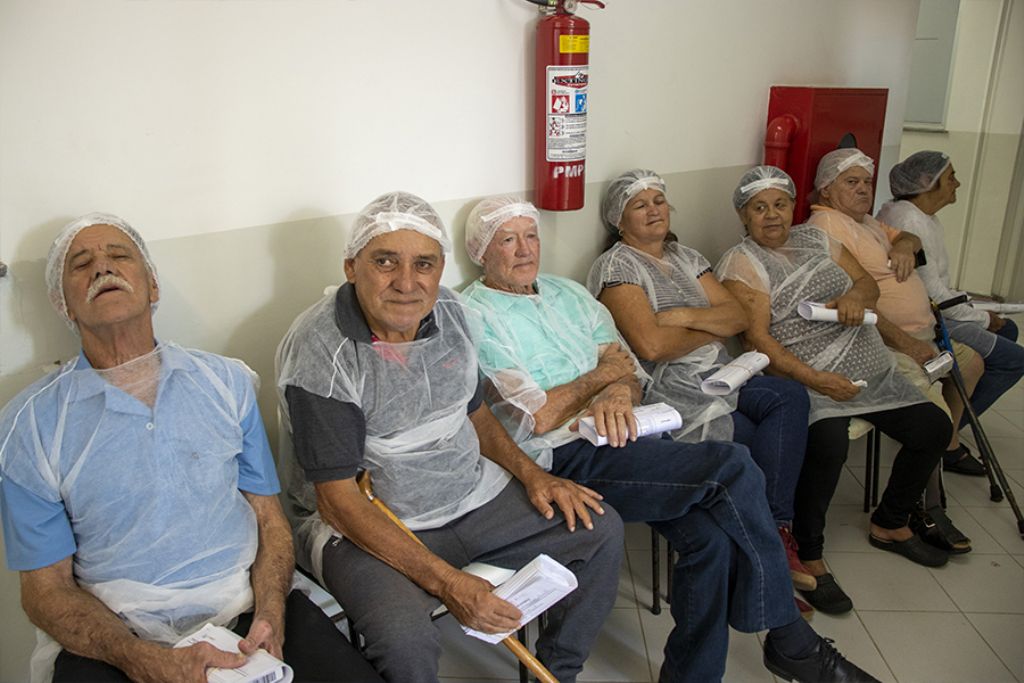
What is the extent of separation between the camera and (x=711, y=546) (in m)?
1.76

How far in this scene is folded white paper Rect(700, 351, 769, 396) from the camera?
7.10ft

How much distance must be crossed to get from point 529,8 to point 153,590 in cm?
178

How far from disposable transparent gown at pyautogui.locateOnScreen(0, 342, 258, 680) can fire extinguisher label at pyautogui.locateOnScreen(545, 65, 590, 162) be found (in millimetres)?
1226

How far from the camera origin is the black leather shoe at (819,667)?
182 centimetres

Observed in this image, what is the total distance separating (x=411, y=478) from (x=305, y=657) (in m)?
0.41

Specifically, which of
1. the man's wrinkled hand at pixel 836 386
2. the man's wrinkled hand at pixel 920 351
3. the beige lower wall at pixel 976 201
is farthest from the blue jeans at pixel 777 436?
the beige lower wall at pixel 976 201

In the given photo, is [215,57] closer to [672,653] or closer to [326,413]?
[326,413]

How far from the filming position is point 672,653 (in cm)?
182

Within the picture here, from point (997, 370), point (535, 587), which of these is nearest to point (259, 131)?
point (535, 587)

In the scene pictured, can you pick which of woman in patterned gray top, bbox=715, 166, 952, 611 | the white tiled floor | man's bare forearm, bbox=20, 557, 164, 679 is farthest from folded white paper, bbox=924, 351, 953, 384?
man's bare forearm, bbox=20, 557, 164, 679

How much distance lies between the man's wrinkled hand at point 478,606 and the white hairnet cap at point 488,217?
934 millimetres

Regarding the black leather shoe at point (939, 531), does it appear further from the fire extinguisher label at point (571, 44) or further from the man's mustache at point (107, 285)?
the man's mustache at point (107, 285)

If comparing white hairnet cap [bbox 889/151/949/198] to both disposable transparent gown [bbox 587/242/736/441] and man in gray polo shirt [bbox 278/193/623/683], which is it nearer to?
disposable transparent gown [bbox 587/242/736/441]

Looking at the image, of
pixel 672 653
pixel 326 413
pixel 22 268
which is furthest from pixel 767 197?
pixel 22 268
